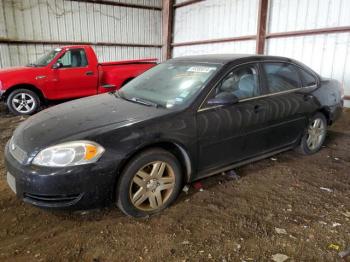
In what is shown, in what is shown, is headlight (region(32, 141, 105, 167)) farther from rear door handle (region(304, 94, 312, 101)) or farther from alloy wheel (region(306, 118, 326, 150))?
alloy wheel (region(306, 118, 326, 150))

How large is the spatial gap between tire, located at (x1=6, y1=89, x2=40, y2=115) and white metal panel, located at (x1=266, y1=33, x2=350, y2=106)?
6864mm

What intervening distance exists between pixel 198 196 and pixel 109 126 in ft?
4.01

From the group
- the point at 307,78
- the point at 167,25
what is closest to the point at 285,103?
the point at 307,78

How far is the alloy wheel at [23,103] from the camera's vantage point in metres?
6.69

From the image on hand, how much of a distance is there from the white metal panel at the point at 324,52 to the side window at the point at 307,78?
12.8 ft

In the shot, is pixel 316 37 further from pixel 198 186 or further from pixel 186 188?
pixel 186 188

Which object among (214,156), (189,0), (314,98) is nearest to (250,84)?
(214,156)

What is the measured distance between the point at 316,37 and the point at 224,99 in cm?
615

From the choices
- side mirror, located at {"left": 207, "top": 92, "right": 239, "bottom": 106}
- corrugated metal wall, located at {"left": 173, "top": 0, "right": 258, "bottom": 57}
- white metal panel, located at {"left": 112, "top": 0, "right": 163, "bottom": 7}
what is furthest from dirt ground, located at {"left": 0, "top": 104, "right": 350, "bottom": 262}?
white metal panel, located at {"left": 112, "top": 0, "right": 163, "bottom": 7}

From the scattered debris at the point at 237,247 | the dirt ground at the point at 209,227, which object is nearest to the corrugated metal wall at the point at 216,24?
the dirt ground at the point at 209,227

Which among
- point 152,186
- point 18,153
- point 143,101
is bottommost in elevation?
point 152,186

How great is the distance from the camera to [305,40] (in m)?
7.90

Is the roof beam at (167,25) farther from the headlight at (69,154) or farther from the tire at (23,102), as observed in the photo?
the headlight at (69,154)

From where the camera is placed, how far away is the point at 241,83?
3.20 metres
